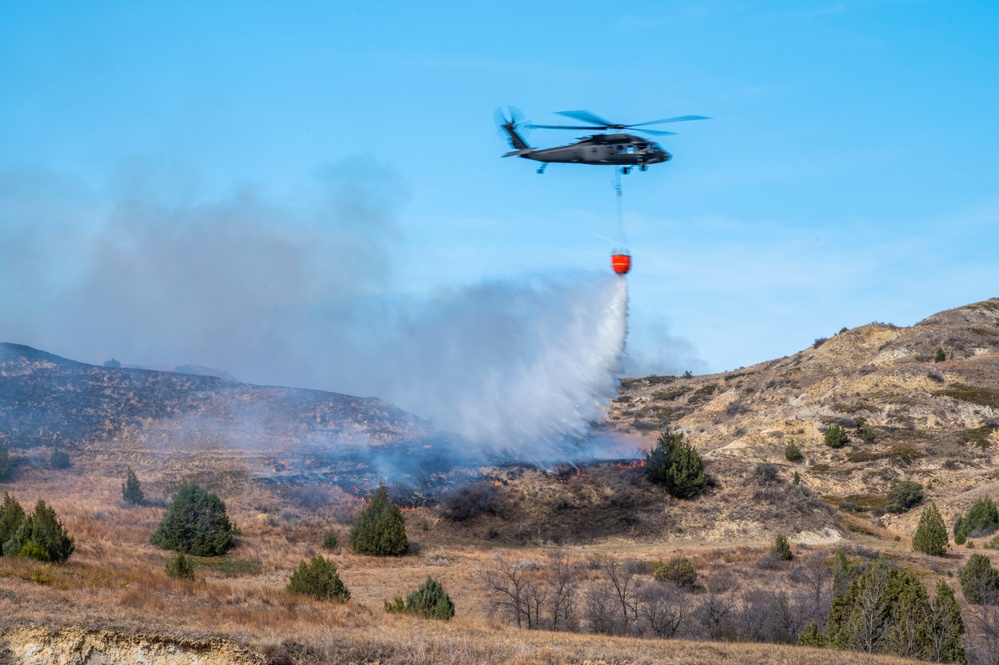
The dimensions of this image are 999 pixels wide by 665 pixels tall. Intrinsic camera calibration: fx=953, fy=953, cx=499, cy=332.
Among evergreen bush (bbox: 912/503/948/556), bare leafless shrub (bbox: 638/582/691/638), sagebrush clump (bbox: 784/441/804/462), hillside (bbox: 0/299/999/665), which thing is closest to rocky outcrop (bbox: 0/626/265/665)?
hillside (bbox: 0/299/999/665)

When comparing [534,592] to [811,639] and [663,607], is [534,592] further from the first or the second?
[811,639]

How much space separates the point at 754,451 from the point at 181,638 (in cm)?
7621

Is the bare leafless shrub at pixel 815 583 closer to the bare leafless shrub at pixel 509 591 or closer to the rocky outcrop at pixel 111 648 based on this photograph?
the bare leafless shrub at pixel 509 591

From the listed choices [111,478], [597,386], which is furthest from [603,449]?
[111,478]

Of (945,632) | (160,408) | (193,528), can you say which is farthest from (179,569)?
(160,408)

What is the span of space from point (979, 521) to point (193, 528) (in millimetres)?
47041

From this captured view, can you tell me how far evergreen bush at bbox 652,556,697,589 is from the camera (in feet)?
144

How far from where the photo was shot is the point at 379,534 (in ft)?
164

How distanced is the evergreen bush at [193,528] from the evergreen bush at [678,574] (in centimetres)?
2144

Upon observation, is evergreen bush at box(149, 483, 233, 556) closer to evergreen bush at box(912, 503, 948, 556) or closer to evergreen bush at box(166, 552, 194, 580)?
evergreen bush at box(166, 552, 194, 580)

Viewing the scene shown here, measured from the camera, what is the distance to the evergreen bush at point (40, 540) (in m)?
33.5

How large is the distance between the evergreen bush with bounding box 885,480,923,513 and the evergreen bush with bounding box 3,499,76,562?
58.8 metres

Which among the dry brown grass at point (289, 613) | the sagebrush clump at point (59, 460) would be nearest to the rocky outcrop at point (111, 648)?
the dry brown grass at point (289, 613)

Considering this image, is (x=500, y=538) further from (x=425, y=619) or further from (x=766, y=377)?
(x=766, y=377)
